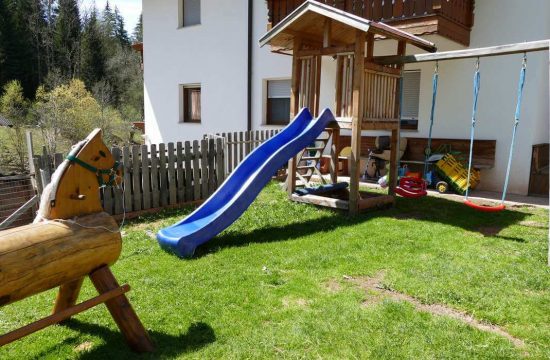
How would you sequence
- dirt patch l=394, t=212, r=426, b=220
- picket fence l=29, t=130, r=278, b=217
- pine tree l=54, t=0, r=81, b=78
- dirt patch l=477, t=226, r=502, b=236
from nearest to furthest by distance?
dirt patch l=477, t=226, r=502, b=236 → picket fence l=29, t=130, r=278, b=217 → dirt patch l=394, t=212, r=426, b=220 → pine tree l=54, t=0, r=81, b=78

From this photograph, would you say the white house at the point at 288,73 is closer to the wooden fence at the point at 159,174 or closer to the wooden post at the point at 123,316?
the wooden fence at the point at 159,174

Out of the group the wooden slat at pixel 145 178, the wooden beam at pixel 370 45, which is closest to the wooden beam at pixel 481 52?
the wooden beam at pixel 370 45

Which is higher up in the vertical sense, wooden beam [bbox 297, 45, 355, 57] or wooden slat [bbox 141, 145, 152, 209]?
wooden beam [bbox 297, 45, 355, 57]

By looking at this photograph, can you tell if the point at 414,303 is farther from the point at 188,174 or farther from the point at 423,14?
the point at 423,14

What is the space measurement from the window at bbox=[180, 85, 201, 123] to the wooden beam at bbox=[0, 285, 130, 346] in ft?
42.2

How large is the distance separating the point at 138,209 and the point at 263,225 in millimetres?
2235

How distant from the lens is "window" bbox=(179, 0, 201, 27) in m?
15.1

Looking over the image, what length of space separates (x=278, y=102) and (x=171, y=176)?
6363 millimetres

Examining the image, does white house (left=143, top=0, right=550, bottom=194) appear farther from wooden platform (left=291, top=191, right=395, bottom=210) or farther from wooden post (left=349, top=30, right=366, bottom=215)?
wooden platform (left=291, top=191, right=395, bottom=210)

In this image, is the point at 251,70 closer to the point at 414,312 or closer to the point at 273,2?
the point at 273,2

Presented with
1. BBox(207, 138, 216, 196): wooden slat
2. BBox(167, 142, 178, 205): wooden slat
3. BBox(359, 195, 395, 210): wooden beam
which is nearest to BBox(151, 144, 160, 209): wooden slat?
BBox(167, 142, 178, 205): wooden slat

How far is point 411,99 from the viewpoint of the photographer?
10.9 metres

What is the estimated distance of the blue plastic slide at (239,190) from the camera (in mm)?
5414

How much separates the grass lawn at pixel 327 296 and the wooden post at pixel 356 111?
0.71m
